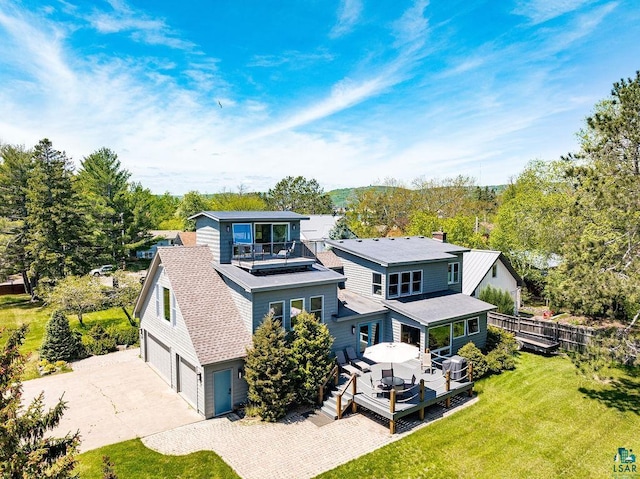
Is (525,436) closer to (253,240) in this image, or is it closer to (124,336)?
Result: (253,240)

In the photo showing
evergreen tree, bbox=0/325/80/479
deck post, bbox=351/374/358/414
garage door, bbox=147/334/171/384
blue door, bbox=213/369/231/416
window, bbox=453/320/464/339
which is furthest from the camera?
window, bbox=453/320/464/339

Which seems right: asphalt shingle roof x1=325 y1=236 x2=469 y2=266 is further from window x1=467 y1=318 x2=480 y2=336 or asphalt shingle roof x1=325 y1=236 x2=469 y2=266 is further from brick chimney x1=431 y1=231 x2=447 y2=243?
window x1=467 y1=318 x2=480 y2=336

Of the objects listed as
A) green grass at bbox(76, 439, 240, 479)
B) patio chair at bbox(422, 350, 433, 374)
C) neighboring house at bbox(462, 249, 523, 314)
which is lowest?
green grass at bbox(76, 439, 240, 479)

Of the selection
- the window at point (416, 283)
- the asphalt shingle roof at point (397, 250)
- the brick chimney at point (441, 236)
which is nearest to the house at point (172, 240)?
the asphalt shingle roof at point (397, 250)

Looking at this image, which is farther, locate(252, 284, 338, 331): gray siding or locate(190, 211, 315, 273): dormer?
locate(190, 211, 315, 273): dormer

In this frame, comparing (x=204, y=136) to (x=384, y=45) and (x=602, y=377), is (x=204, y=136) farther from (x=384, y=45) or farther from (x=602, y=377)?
(x=602, y=377)

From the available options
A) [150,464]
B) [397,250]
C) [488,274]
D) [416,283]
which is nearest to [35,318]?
[150,464]

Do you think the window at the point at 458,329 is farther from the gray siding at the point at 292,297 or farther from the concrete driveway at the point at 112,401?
the concrete driveway at the point at 112,401

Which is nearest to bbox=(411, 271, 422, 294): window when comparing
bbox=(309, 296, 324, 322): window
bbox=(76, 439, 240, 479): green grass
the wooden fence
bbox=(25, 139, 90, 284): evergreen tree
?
the wooden fence
